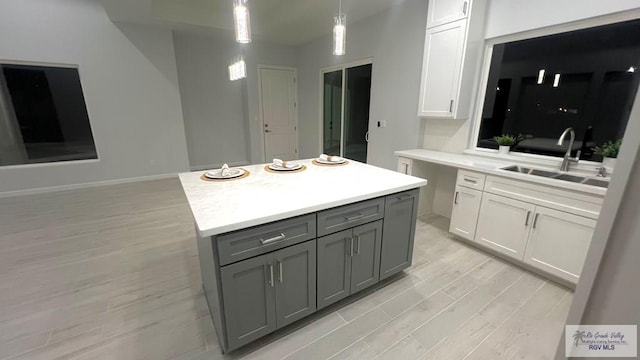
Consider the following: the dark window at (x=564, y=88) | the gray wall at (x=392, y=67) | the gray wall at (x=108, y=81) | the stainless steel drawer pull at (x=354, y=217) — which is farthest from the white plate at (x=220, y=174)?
the gray wall at (x=108, y=81)

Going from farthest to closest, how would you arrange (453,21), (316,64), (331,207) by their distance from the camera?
(316,64)
(453,21)
(331,207)

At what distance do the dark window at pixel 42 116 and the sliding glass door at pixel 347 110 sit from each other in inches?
167

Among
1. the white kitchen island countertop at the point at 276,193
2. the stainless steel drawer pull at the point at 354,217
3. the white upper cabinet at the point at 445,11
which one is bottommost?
the stainless steel drawer pull at the point at 354,217

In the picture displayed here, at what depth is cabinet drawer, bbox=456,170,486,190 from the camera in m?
2.51

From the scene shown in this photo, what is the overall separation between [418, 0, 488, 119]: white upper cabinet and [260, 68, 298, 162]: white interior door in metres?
3.63

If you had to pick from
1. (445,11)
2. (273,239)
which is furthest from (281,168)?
(445,11)

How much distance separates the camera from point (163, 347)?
157cm

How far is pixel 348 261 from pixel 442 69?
2.49 metres

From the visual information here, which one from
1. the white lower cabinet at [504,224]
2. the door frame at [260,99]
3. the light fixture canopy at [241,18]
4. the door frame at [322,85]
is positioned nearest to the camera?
the light fixture canopy at [241,18]

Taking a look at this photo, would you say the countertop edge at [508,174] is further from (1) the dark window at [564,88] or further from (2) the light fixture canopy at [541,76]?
(2) the light fixture canopy at [541,76]

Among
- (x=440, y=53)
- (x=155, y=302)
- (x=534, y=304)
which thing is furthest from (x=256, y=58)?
(x=534, y=304)

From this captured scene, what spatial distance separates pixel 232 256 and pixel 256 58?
Result: 17.4 feet

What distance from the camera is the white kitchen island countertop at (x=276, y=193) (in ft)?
4.21

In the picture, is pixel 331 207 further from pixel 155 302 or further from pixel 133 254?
pixel 133 254
